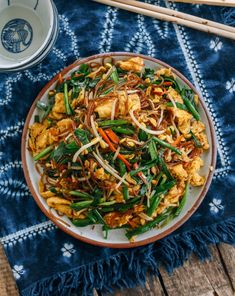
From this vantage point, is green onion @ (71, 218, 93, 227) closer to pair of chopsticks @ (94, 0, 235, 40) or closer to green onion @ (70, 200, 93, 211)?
green onion @ (70, 200, 93, 211)

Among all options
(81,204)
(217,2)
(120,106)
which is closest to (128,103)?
(120,106)

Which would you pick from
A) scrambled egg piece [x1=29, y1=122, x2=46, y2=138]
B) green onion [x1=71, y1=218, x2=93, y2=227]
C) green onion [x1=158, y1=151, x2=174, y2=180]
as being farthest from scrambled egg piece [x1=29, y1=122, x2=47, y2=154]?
green onion [x1=158, y1=151, x2=174, y2=180]

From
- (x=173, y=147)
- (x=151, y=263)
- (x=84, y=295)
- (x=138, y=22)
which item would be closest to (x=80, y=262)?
(x=84, y=295)

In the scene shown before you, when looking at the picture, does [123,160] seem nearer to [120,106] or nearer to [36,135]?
[120,106]

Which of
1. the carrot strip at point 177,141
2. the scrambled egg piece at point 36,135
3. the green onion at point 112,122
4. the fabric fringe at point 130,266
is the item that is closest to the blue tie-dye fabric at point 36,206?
the fabric fringe at point 130,266

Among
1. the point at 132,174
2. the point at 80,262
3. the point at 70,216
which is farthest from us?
the point at 80,262

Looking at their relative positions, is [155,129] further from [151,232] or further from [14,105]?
[14,105]
